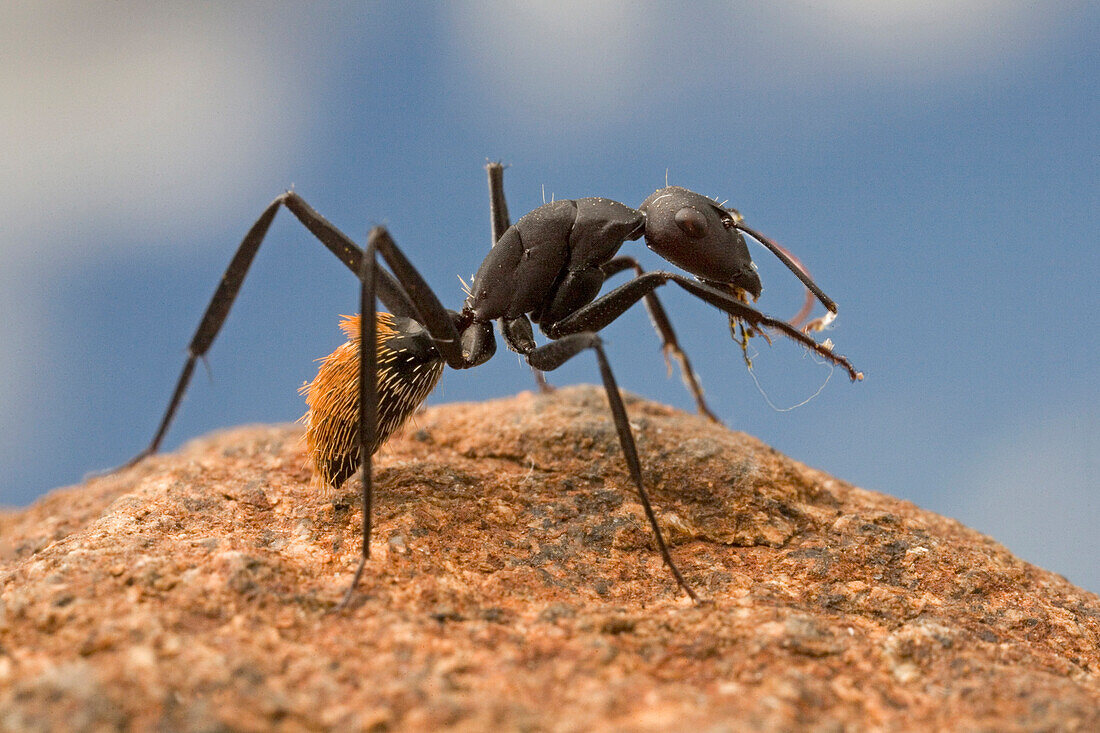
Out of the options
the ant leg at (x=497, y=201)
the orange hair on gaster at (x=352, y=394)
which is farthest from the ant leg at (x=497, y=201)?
the orange hair on gaster at (x=352, y=394)

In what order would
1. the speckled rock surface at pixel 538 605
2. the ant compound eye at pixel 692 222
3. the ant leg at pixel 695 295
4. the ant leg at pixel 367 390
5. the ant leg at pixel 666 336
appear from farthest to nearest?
1. the ant leg at pixel 666 336
2. the ant compound eye at pixel 692 222
3. the ant leg at pixel 695 295
4. the ant leg at pixel 367 390
5. the speckled rock surface at pixel 538 605

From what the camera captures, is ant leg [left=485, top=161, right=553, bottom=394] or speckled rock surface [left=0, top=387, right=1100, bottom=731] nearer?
speckled rock surface [left=0, top=387, right=1100, bottom=731]

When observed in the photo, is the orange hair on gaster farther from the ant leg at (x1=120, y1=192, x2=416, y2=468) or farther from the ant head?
the ant head

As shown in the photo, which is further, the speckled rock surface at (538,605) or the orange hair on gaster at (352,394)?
the orange hair on gaster at (352,394)

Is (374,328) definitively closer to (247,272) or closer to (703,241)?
(247,272)

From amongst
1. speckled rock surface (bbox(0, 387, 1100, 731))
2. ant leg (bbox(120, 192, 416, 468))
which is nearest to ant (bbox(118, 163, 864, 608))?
ant leg (bbox(120, 192, 416, 468))

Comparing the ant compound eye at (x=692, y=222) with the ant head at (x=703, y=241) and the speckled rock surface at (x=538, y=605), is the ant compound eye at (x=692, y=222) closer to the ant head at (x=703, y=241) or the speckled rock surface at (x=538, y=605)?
the ant head at (x=703, y=241)

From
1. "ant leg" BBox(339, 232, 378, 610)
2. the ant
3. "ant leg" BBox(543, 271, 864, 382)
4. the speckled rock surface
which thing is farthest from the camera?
the ant
